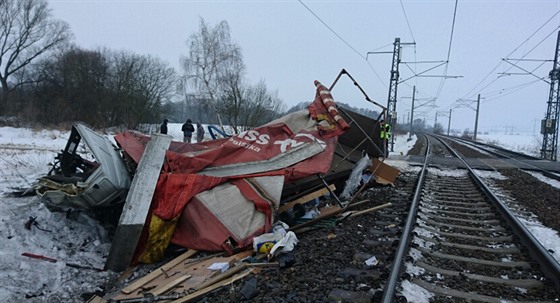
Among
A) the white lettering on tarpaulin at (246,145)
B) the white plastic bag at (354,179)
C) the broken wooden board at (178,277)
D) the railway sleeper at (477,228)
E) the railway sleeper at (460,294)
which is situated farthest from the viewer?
the white plastic bag at (354,179)

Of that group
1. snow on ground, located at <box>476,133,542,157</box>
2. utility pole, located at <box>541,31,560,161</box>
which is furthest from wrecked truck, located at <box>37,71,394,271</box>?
snow on ground, located at <box>476,133,542,157</box>

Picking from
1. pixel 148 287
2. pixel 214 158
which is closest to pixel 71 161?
pixel 214 158

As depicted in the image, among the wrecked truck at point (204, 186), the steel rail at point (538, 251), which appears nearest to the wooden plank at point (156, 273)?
the wrecked truck at point (204, 186)

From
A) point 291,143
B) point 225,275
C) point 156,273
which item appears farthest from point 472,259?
point 156,273

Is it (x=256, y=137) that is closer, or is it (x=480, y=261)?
(x=480, y=261)

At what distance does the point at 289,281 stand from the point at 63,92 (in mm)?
43051

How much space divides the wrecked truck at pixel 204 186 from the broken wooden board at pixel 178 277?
267mm

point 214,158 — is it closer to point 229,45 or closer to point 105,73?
point 229,45

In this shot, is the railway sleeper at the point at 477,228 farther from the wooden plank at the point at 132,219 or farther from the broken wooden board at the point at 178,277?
the wooden plank at the point at 132,219

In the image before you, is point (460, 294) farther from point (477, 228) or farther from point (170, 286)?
point (170, 286)

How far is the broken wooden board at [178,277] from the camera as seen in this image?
4.21m

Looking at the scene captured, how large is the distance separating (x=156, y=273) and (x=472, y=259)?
3816 millimetres

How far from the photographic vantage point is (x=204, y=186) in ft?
18.3

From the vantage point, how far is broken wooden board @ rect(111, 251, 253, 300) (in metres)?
4.21
